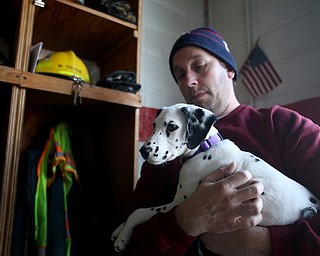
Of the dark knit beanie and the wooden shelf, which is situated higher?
the dark knit beanie

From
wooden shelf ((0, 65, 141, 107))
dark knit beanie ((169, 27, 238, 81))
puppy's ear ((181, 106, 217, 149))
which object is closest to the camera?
puppy's ear ((181, 106, 217, 149))

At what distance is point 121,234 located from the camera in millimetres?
922

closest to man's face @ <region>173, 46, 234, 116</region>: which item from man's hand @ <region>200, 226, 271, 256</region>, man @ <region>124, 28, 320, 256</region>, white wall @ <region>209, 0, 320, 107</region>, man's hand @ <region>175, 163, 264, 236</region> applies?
man @ <region>124, 28, 320, 256</region>

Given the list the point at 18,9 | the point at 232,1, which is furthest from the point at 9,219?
the point at 232,1

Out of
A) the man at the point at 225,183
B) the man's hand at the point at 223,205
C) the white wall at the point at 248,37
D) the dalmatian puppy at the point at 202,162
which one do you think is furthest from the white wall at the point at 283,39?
the man's hand at the point at 223,205

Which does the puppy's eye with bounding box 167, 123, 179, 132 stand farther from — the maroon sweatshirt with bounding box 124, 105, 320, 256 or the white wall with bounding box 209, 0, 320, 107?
the white wall with bounding box 209, 0, 320, 107

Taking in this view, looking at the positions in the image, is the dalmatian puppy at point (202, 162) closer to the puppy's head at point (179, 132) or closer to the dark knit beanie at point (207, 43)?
the puppy's head at point (179, 132)

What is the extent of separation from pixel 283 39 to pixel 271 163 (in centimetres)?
114

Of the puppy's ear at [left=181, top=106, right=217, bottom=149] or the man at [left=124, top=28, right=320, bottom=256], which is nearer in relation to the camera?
the man at [left=124, top=28, right=320, bottom=256]

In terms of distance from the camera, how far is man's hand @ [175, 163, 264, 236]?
0.73 meters

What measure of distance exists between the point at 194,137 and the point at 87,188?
0.86 m

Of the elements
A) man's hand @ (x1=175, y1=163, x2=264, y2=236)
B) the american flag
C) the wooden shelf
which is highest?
the american flag

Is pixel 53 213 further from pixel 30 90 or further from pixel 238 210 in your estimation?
pixel 238 210

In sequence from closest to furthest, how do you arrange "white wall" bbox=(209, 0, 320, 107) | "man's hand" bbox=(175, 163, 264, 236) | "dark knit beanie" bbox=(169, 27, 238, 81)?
"man's hand" bbox=(175, 163, 264, 236) < "dark knit beanie" bbox=(169, 27, 238, 81) < "white wall" bbox=(209, 0, 320, 107)
